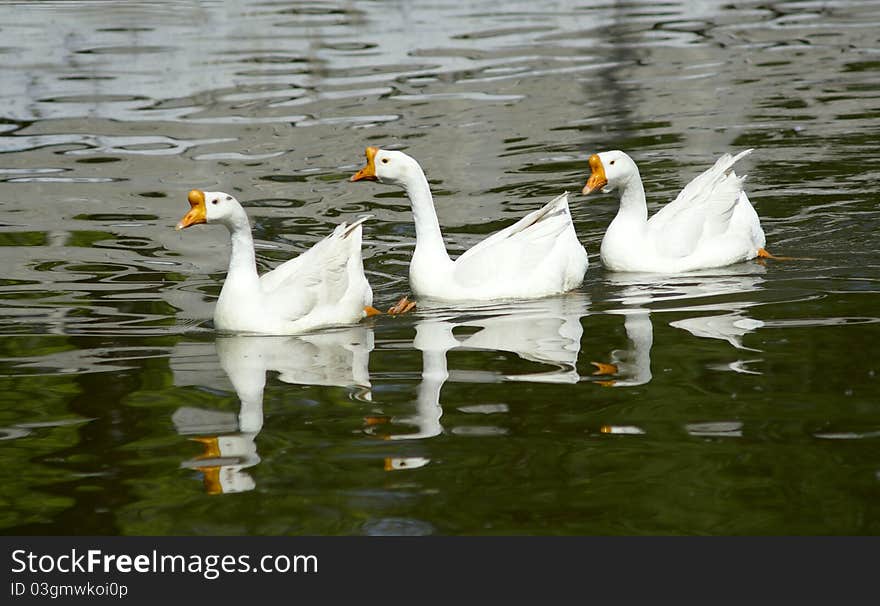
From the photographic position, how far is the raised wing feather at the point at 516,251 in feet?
31.8

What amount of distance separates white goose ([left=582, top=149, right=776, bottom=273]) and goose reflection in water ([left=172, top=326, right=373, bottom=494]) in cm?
250

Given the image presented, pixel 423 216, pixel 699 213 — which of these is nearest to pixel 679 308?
pixel 699 213

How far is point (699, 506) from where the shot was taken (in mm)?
5426

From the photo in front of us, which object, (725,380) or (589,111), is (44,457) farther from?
(589,111)

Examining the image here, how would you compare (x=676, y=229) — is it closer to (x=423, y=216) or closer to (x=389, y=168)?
(x=423, y=216)

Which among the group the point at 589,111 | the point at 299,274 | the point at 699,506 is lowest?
the point at 699,506

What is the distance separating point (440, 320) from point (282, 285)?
1067 millimetres

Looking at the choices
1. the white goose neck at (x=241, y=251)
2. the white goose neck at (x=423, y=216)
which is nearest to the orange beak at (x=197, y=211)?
the white goose neck at (x=241, y=251)

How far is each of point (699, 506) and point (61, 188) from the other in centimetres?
1063

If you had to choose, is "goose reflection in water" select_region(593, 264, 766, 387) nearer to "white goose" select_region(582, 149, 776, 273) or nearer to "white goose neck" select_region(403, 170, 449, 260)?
"white goose" select_region(582, 149, 776, 273)

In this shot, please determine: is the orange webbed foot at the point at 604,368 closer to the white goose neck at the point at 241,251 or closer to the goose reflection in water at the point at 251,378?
the goose reflection in water at the point at 251,378

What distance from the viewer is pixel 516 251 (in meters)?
9.77

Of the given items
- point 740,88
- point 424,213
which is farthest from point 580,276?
point 740,88

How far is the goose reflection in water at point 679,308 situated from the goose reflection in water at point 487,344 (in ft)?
0.90
